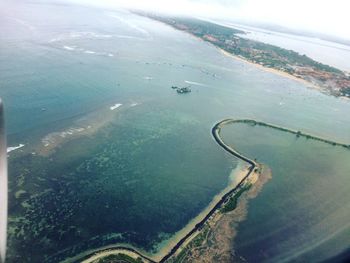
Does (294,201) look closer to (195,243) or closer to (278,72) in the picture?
(195,243)

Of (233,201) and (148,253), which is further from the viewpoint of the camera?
(233,201)

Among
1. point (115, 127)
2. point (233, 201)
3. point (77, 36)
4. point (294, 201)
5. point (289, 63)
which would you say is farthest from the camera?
point (289, 63)

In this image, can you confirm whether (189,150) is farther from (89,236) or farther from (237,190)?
(89,236)

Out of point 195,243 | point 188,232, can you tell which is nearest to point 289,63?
point 188,232

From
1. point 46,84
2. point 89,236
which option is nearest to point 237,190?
point 89,236

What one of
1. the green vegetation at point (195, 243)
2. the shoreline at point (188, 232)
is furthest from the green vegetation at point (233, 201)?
the green vegetation at point (195, 243)

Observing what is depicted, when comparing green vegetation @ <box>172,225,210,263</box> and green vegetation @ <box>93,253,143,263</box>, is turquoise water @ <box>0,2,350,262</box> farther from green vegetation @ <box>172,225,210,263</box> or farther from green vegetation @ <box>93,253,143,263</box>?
green vegetation @ <box>172,225,210,263</box>

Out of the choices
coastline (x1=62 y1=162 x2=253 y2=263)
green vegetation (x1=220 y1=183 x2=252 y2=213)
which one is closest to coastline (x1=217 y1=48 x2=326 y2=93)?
green vegetation (x1=220 y1=183 x2=252 y2=213)
